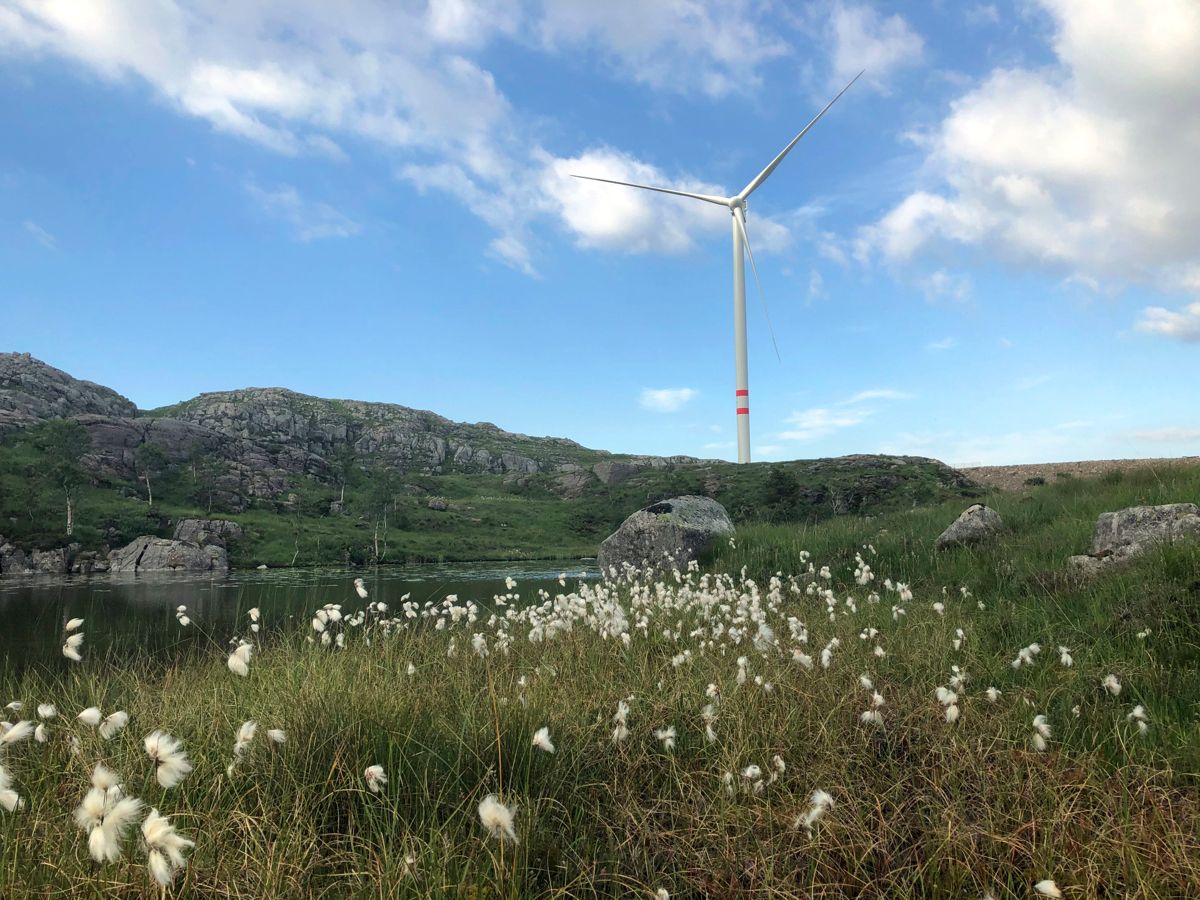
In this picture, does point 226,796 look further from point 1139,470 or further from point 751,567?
point 1139,470

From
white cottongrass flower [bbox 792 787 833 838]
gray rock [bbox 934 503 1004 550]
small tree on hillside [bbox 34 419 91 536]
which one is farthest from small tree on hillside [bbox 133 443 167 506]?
white cottongrass flower [bbox 792 787 833 838]

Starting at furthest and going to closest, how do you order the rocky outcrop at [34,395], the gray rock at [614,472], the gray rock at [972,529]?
the gray rock at [614,472] < the rocky outcrop at [34,395] < the gray rock at [972,529]

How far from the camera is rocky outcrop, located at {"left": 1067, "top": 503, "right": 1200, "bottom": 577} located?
9562 millimetres

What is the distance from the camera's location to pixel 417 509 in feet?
434

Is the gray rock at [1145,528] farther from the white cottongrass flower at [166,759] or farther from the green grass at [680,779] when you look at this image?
the white cottongrass flower at [166,759]

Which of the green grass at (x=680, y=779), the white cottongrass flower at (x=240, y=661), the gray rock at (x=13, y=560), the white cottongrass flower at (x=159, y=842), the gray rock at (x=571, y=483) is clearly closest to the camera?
the white cottongrass flower at (x=159, y=842)

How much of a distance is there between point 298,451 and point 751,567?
189 metres

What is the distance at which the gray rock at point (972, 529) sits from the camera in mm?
13938

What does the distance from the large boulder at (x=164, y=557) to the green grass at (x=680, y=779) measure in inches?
3199

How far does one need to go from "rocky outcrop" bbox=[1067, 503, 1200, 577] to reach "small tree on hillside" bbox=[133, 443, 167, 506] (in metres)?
123

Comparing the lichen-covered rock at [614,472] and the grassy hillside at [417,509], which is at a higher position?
the lichen-covered rock at [614,472]

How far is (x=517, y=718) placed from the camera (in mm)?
4867

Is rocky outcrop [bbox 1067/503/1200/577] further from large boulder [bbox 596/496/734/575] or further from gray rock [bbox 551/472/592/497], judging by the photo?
gray rock [bbox 551/472/592/497]

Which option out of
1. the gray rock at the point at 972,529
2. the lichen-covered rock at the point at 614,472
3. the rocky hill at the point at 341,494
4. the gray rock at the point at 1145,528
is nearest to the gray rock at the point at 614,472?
the lichen-covered rock at the point at 614,472
